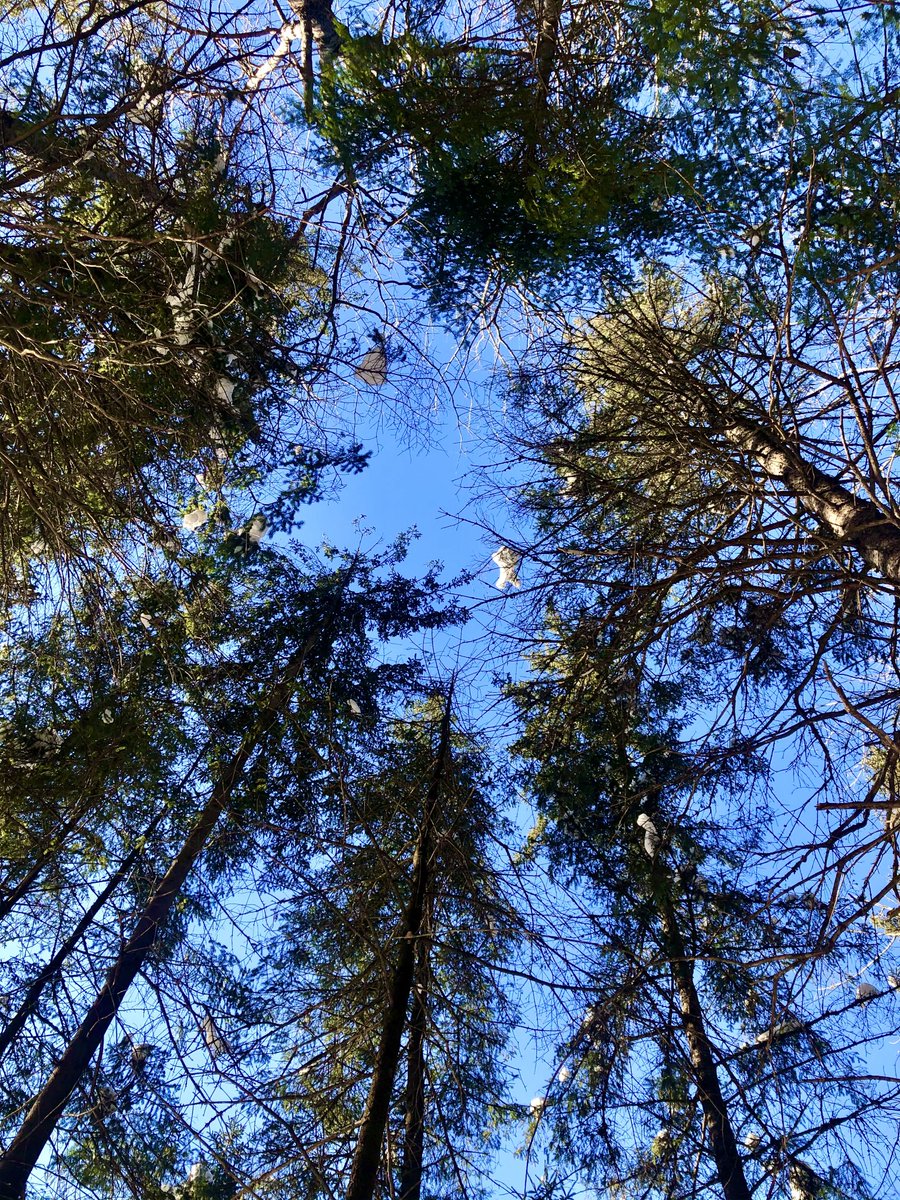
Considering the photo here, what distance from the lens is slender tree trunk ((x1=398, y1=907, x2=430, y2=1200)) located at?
2.73m

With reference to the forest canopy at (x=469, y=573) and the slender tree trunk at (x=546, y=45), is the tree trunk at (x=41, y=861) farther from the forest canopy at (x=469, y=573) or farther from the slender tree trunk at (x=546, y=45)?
the slender tree trunk at (x=546, y=45)

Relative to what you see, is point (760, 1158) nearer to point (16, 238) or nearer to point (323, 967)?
point (323, 967)

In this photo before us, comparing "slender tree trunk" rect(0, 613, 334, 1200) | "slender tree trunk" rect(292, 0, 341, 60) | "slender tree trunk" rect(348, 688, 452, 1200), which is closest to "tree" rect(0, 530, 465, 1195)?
"slender tree trunk" rect(0, 613, 334, 1200)

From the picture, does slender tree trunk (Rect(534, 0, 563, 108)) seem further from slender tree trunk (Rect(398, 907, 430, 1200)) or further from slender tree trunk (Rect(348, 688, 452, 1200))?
slender tree trunk (Rect(398, 907, 430, 1200))

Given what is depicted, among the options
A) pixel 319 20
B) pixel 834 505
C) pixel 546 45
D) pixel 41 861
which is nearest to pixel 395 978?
pixel 41 861

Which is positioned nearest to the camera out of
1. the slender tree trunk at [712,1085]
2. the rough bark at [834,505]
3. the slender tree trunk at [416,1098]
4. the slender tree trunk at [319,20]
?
the slender tree trunk at [416,1098]

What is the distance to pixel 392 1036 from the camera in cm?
258

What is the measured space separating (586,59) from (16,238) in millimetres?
2824

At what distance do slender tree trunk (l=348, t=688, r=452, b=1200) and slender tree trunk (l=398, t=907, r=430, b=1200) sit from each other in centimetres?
10

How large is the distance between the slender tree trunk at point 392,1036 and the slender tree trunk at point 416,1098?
100 mm

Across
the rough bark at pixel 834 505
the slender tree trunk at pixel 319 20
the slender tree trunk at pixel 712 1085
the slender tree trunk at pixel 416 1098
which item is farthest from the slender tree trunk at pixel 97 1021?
the slender tree trunk at pixel 319 20

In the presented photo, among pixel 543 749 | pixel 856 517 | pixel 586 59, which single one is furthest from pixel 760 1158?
pixel 586 59

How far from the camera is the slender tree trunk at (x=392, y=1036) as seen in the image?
234cm

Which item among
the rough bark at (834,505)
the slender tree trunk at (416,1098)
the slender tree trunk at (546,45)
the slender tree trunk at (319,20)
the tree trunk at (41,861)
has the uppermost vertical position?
the slender tree trunk at (319,20)
